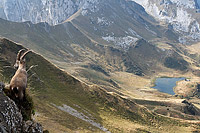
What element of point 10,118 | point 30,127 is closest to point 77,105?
point 30,127

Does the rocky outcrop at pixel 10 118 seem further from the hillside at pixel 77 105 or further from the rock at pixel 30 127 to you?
the hillside at pixel 77 105

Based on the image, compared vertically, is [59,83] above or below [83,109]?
above

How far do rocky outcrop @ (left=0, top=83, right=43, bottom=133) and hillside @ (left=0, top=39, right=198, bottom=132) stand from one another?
3995cm

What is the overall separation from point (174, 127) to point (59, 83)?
67045 millimetres

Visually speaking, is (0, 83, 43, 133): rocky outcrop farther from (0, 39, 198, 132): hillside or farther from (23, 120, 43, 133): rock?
(0, 39, 198, 132): hillside

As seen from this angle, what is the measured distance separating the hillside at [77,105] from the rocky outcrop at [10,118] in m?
39.9

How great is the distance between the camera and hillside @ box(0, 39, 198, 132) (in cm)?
6506

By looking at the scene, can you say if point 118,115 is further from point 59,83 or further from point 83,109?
point 59,83

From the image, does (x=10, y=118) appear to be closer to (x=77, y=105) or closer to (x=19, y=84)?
(x=19, y=84)

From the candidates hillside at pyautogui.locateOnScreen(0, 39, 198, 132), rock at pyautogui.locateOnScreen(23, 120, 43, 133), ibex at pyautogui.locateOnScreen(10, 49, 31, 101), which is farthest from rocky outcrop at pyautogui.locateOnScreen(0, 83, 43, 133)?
hillside at pyautogui.locateOnScreen(0, 39, 198, 132)

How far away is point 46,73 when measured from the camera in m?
92.2

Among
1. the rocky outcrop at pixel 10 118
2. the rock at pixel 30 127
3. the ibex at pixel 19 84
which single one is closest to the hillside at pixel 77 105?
the rock at pixel 30 127

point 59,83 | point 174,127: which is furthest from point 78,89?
point 174,127

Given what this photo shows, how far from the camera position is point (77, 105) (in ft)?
267
